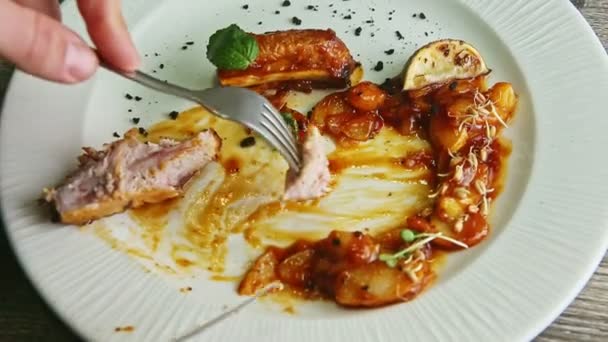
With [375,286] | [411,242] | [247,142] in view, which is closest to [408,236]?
[411,242]

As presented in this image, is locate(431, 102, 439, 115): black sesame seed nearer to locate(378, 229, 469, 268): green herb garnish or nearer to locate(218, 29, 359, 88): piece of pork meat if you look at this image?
locate(218, 29, 359, 88): piece of pork meat

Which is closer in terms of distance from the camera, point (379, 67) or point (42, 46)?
point (42, 46)

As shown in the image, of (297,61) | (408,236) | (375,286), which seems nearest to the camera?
(375,286)

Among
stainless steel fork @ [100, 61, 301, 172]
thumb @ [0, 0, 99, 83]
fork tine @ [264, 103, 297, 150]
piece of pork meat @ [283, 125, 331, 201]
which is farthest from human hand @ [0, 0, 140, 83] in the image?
piece of pork meat @ [283, 125, 331, 201]

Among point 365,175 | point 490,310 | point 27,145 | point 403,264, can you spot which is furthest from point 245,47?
point 490,310

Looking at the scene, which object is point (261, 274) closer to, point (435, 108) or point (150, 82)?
point (150, 82)

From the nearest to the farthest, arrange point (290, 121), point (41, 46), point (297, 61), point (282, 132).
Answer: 1. point (41, 46)
2. point (282, 132)
3. point (290, 121)
4. point (297, 61)

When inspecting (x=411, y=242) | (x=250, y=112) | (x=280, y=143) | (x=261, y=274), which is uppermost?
(x=250, y=112)
